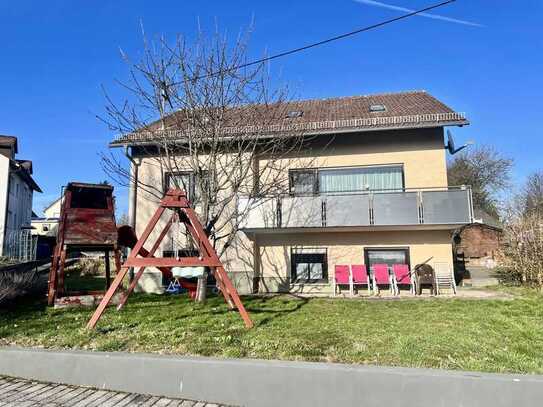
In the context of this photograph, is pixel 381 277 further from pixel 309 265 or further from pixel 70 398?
pixel 70 398

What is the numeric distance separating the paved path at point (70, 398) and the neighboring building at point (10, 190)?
65.8 ft

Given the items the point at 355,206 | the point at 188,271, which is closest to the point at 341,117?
the point at 355,206

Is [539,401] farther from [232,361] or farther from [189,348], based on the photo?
[189,348]

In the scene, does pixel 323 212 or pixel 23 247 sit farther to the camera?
pixel 23 247

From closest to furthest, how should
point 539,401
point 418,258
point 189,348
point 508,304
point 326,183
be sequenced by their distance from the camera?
1. point 539,401
2. point 189,348
3. point 508,304
4. point 418,258
5. point 326,183

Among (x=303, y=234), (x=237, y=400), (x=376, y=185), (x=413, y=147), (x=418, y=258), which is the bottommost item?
(x=237, y=400)

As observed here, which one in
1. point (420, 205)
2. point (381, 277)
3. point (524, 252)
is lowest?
point (381, 277)

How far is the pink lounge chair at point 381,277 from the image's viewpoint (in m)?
13.9

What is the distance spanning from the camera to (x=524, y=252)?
1429cm

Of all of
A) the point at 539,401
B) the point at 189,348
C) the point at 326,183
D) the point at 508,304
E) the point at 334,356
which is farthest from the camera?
the point at 326,183

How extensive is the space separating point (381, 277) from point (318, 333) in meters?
8.35

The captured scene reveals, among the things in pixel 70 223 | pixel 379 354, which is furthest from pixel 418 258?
pixel 70 223

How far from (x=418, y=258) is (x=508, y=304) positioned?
4483mm

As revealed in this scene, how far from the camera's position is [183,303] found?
9938mm
